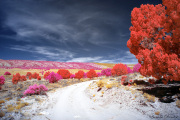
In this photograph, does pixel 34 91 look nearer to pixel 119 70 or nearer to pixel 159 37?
pixel 159 37

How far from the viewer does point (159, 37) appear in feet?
26.2

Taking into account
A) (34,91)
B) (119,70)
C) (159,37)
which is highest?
(159,37)

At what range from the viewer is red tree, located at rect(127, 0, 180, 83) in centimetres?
630

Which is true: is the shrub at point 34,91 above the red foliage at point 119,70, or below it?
below

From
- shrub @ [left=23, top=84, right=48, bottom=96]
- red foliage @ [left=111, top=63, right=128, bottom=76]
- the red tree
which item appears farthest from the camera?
red foliage @ [left=111, top=63, right=128, bottom=76]

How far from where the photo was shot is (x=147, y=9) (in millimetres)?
9758

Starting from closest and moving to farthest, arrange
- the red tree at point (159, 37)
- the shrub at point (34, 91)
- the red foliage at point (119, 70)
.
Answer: the red tree at point (159, 37)
the shrub at point (34, 91)
the red foliage at point (119, 70)

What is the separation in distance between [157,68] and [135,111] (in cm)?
368

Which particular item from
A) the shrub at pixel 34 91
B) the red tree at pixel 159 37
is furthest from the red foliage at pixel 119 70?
the shrub at pixel 34 91

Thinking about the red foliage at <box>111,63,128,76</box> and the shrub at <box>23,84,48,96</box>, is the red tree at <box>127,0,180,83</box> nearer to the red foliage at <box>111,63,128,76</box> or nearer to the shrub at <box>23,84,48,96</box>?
the shrub at <box>23,84,48,96</box>

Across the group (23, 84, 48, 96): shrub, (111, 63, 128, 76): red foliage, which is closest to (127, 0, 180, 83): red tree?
(23, 84, 48, 96): shrub

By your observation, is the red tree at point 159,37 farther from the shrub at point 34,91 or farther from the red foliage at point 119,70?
the red foliage at point 119,70

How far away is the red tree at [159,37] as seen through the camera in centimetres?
630

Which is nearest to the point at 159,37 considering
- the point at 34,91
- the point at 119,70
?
the point at 34,91
